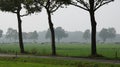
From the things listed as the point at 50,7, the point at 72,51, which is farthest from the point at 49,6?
the point at 72,51

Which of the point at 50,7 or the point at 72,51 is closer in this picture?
the point at 50,7

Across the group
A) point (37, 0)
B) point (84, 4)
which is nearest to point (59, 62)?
point (84, 4)

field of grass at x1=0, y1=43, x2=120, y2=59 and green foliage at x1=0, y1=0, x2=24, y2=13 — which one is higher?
green foliage at x1=0, y1=0, x2=24, y2=13

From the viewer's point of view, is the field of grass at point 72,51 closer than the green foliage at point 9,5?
Yes

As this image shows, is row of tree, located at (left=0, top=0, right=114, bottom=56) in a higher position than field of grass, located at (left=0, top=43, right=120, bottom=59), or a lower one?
higher

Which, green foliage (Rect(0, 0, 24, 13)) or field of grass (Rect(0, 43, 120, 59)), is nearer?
field of grass (Rect(0, 43, 120, 59))

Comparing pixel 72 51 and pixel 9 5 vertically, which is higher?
pixel 9 5

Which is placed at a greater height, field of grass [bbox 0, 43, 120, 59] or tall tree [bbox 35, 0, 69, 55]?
tall tree [bbox 35, 0, 69, 55]

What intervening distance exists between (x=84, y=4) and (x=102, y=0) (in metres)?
2.71

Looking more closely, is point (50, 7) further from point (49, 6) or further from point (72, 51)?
→ point (72, 51)

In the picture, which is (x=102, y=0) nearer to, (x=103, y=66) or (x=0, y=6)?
(x=103, y=66)

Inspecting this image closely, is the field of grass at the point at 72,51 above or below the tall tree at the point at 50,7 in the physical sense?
below

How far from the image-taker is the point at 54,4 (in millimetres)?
53562

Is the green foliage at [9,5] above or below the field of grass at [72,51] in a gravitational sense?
above
